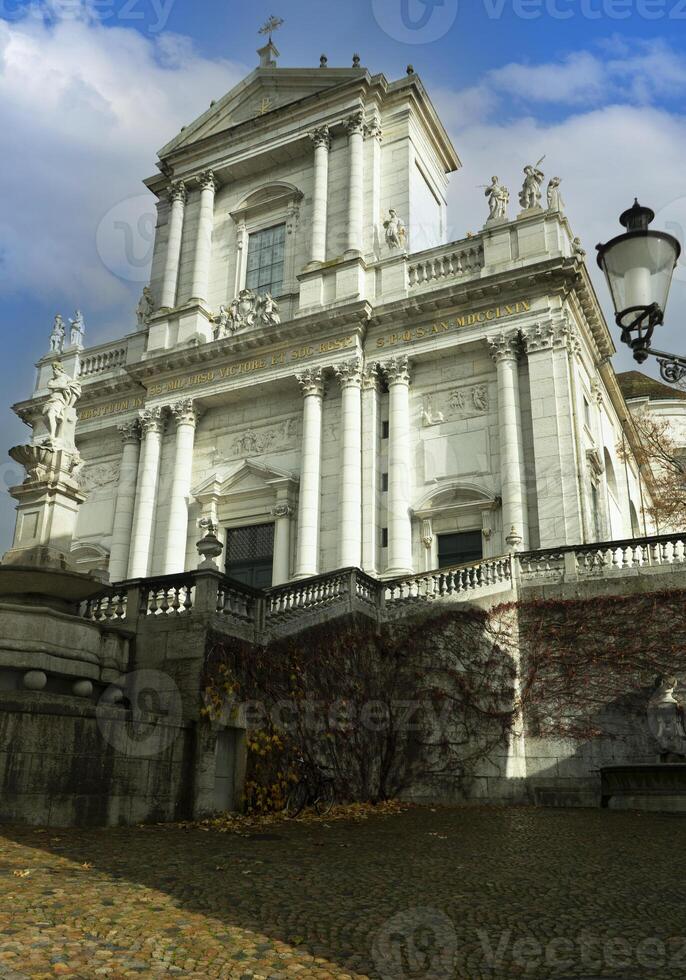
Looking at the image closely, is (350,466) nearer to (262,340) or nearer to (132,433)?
(262,340)

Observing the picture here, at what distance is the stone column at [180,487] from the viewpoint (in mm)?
28520

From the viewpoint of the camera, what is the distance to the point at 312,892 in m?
7.69

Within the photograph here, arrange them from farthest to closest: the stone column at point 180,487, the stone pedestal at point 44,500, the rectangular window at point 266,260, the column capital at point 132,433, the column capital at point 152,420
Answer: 1. the rectangular window at point 266,260
2. the column capital at point 132,433
3. the column capital at point 152,420
4. the stone column at point 180,487
5. the stone pedestal at point 44,500

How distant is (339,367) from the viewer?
27.9 meters

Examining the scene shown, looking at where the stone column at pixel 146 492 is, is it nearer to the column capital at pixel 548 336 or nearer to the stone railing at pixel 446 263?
the stone railing at pixel 446 263

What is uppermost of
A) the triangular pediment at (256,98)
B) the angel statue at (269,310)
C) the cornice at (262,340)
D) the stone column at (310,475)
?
the triangular pediment at (256,98)

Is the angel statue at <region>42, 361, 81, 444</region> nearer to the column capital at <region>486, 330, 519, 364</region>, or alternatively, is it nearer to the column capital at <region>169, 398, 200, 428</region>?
the column capital at <region>169, 398, 200, 428</region>

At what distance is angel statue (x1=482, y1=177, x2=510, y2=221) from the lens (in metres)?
28.5

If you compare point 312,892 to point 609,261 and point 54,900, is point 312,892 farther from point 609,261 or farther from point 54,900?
point 609,261

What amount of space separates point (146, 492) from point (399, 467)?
30.7 feet

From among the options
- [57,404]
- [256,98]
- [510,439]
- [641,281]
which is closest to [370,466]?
[510,439]

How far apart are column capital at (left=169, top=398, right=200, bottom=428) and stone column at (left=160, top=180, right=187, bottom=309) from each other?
16.0 ft

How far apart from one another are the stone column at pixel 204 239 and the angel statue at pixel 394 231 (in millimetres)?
7604

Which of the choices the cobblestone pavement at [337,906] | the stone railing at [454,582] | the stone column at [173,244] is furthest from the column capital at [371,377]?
the cobblestone pavement at [337,906]
